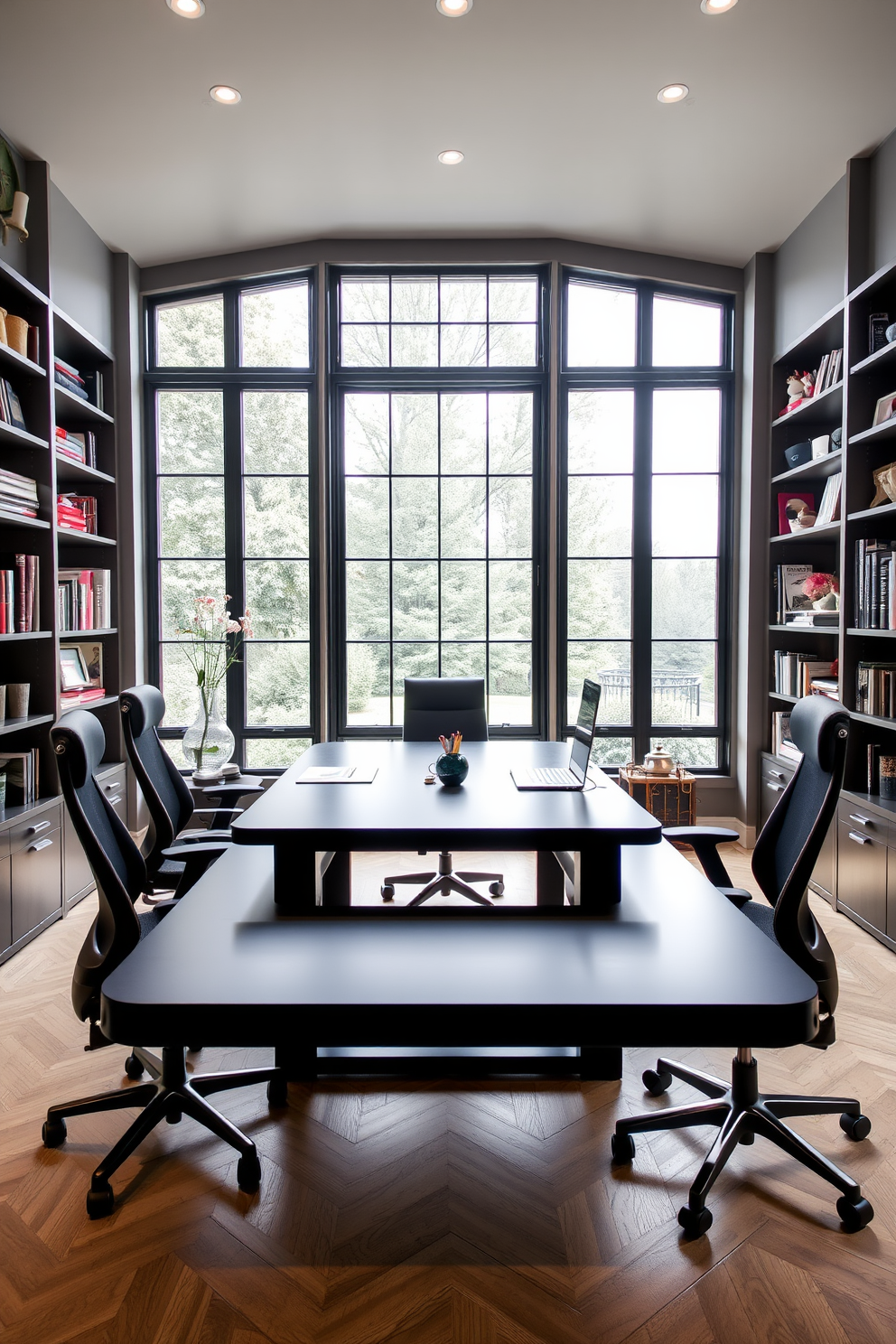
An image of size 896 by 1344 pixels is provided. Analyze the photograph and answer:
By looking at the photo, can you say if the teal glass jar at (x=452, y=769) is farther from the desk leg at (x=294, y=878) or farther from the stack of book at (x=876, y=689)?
the stack of book at (x=876, y=689)

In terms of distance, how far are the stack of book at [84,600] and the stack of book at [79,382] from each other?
0.97 meters

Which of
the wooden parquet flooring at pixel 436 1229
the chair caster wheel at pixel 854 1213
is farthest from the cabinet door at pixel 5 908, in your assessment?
the chair caster wheel at pixel 854 1213

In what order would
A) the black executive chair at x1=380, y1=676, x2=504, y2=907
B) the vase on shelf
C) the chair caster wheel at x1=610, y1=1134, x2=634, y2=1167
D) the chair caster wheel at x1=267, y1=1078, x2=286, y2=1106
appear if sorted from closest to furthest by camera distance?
the chair caster wheel at x1=610, y1=1134, x2=634, y2=1167
the chair caster wheel at x1=267, y1=1078, x2=286, y2=1106
the black executive chair at x1=380, y1=676, x2=504, y2=907
the vase on shelf

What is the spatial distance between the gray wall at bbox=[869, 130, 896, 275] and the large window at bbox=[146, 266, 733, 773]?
139cm

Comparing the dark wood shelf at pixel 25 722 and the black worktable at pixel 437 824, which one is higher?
the dark wood shelf at pixel 25 722

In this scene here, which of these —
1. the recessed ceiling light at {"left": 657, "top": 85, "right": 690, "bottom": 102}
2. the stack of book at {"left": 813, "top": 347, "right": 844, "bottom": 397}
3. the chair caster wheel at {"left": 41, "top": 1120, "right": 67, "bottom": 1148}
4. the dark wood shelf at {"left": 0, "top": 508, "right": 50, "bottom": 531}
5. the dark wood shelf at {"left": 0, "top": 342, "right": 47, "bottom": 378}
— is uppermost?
the recessed ceiling light at {"left": 657, "top": 85, "right": 690, "bottom": 102}

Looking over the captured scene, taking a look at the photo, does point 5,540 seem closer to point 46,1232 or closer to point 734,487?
point 46,1232

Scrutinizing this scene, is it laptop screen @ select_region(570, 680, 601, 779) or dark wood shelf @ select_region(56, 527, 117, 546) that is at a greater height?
dark wood shelf @ select_region(56, 527, 117, 546)

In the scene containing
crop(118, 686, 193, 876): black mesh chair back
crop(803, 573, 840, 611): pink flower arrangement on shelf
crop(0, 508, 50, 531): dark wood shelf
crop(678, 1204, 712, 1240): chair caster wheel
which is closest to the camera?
crop(678, 1204, 712, 1240): chair caster wheel

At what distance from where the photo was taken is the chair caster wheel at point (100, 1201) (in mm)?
1841

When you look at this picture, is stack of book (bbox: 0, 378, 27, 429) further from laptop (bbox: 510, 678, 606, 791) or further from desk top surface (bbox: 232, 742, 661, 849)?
laptop (bbox: 510, 678, 606, 791)

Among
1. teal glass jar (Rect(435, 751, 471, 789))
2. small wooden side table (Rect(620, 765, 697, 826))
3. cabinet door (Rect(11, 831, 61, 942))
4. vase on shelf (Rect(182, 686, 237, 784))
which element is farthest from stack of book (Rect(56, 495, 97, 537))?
small wooden side table (Rect(620, 765, 697, 826))

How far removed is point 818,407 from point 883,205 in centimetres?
100

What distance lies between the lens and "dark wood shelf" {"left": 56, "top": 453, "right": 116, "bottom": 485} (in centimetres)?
410
